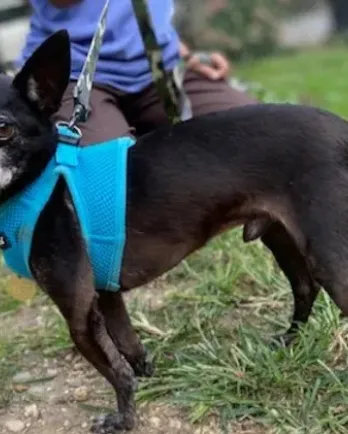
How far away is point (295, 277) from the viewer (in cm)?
321

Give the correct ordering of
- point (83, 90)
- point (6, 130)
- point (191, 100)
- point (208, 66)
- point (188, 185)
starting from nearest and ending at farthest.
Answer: point (6, 130) < point (188, 185) < point (83, 90) < point (191, 100) < point (208, 66)

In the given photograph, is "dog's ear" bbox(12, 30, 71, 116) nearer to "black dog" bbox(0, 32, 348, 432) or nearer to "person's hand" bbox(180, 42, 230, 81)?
"black dog" bbox(0, 32, 348, 432)

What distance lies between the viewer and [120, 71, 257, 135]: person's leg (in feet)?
11.8

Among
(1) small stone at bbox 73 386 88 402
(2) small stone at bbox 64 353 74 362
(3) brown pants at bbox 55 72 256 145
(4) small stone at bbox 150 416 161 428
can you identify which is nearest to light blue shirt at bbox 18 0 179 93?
(3) brown pants at bbox 55 72 256 145

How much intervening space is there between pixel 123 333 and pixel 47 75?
0.94 meters

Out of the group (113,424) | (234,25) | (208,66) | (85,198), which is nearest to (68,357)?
(113,424)

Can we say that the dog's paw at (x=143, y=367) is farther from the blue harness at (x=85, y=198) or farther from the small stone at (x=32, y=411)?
the blue harness at (x=85, y=198)

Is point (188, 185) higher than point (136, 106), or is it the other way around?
point (188, 185)

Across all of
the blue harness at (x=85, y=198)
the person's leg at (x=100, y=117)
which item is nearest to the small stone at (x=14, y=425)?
the blue harness at (x=85, y=198)

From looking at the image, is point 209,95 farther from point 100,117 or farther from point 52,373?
point 52,373

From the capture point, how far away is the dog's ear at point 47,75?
2568 millimetres

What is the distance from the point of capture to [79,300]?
273 cm

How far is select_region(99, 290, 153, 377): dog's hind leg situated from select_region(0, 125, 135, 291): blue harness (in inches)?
13.1

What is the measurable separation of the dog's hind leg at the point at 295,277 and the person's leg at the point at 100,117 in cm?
63
